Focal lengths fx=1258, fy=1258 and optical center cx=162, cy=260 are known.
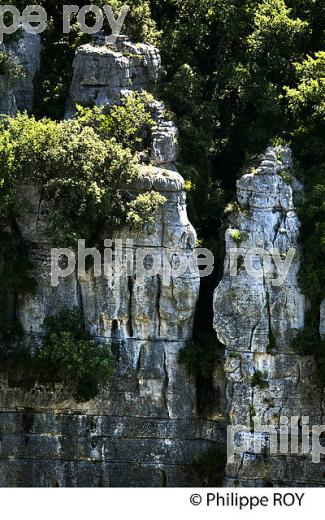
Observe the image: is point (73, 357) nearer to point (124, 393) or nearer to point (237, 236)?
point (124, 393)

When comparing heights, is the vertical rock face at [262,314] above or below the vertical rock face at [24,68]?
below

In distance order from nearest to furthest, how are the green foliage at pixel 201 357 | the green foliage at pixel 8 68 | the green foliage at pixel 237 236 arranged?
the green foliage at pixel 237 236, the green foliage at pixel 201 357, the green foliage at pixel 8 68

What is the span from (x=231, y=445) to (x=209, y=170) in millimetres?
9248

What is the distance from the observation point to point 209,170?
140ft

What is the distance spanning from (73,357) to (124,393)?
2385 millimetres

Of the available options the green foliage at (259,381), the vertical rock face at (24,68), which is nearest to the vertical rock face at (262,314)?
the green foliage at (259,381)

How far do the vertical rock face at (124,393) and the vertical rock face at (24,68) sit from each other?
4.24 meters

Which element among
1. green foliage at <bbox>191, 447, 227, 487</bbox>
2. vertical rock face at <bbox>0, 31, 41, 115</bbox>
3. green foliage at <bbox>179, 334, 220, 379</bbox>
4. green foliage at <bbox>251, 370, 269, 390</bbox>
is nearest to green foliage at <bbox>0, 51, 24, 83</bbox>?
vertical rock face at <bbox>0, 31, 41, 115</bbox>

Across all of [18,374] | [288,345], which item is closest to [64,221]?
[18,374]

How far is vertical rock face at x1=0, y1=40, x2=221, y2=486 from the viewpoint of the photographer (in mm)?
40250

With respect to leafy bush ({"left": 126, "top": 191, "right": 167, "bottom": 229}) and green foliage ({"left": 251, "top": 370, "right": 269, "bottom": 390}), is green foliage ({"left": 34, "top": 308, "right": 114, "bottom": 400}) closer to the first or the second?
leafy bush ({"left": 126, "top": 191, "right": 167, "bottom": 229})

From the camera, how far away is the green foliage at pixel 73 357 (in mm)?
39594

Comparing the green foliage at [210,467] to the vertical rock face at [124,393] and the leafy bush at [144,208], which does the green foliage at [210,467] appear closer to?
the vertical rock face at [124,393]

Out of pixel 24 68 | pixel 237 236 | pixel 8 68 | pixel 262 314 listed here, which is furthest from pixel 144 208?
pixel 24 68
